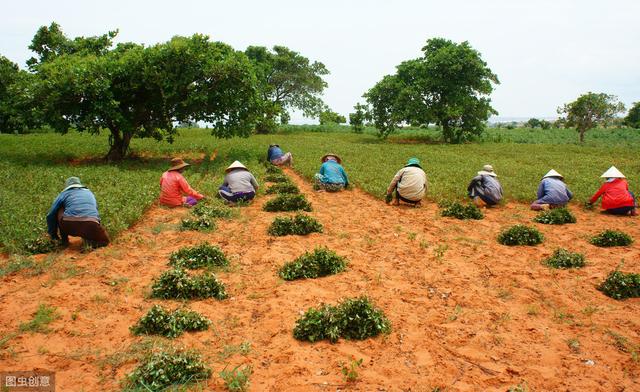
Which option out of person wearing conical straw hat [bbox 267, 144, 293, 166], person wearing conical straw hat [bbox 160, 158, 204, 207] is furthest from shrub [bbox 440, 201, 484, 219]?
person wearing conical straw hat [bbox 267, 144, 293, 166]

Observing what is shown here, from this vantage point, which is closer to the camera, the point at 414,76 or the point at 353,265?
the point at 353,265

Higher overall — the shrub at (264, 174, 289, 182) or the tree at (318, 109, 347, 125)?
the tree at (318, 109, 347, 125)

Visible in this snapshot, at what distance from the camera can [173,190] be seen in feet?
41.1

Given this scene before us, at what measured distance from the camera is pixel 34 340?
5371mm

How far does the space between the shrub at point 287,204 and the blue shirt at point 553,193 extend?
6702mm

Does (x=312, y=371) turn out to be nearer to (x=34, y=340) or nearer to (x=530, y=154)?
(x=34, y=340)

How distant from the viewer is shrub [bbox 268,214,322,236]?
10.0 m

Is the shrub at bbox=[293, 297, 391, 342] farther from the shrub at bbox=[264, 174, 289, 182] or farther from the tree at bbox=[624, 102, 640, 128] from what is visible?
the tree at bbox=[624, 102, 640, 128]

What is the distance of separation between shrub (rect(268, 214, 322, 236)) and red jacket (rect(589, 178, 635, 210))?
319 inches

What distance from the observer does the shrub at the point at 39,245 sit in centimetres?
817

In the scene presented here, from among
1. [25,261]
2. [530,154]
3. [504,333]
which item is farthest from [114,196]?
[530,154]

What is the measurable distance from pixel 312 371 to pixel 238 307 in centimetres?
198

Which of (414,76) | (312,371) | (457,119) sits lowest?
(312,371)

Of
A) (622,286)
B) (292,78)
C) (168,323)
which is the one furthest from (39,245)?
(292,78)
